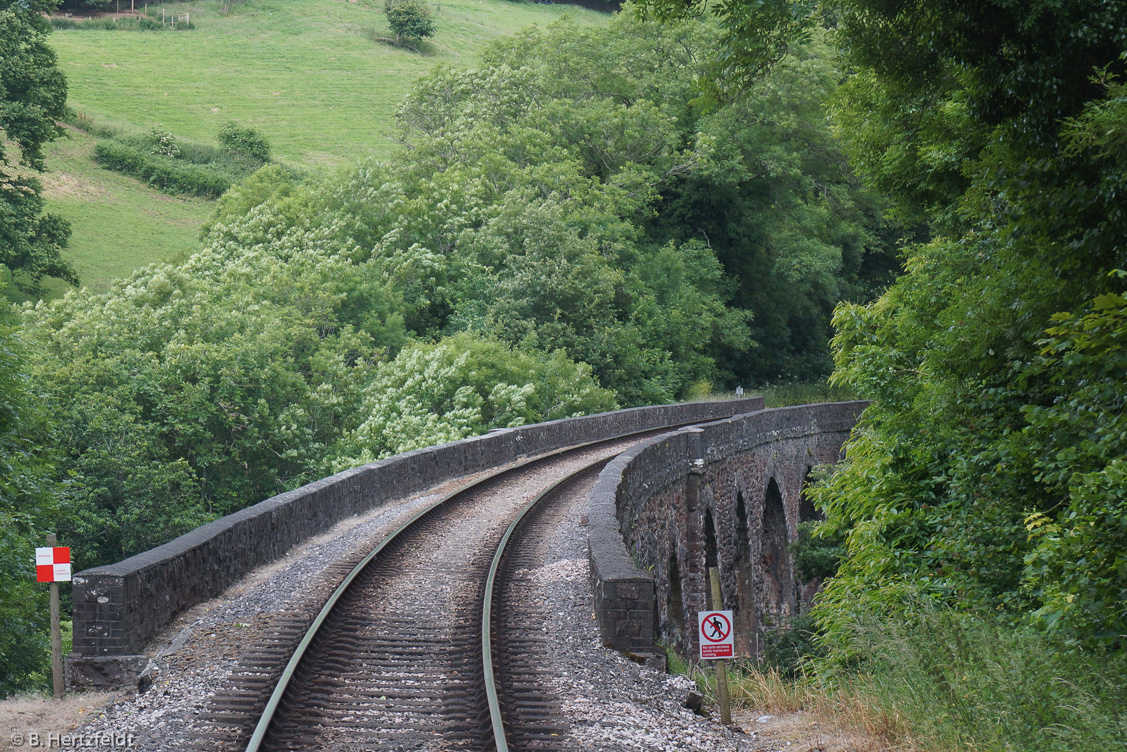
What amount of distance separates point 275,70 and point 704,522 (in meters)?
65.4

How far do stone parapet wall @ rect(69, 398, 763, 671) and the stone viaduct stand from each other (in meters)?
0.02

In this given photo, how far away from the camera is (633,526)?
50.1 feet

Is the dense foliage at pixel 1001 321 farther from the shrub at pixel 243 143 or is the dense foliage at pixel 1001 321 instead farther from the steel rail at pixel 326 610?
the shrub at pixel 243 143

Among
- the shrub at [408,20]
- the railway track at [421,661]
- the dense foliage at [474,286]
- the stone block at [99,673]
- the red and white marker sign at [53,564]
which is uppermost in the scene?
the shrub at [408,20]

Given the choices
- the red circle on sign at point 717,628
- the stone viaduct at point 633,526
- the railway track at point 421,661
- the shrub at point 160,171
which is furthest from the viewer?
the shrub at point 160,171

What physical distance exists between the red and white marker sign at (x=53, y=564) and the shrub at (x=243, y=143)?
5782 centimetres

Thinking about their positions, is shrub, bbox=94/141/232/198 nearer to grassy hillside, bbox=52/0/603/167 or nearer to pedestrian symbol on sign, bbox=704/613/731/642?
grassy hillside, bbox=52/0/603/167

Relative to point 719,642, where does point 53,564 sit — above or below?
above

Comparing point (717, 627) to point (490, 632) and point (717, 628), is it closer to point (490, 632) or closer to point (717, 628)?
point (717, 628)

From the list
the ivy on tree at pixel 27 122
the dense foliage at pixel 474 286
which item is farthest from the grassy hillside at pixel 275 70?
the ivy on tree at pixel 27 122

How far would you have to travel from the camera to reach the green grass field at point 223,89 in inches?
1992

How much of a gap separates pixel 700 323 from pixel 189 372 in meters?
23.1

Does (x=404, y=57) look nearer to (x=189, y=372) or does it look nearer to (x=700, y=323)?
(x=700, y=323)

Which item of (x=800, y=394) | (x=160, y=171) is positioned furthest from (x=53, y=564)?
(x=160, y=171)
